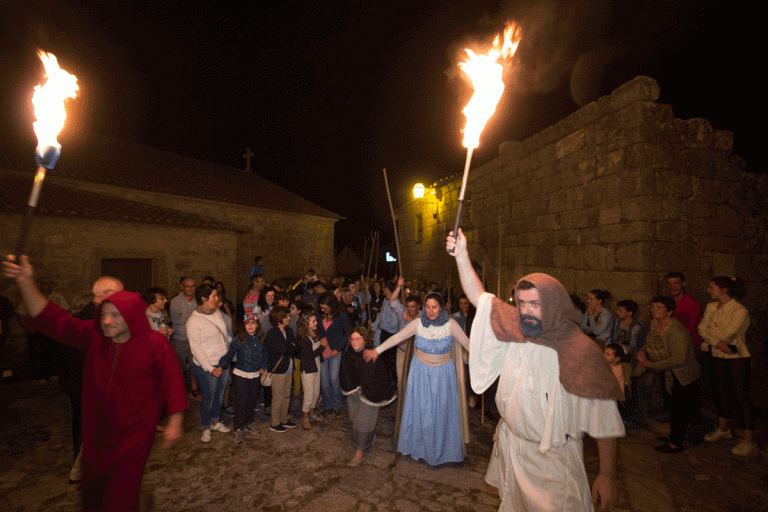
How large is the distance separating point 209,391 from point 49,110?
3.58m

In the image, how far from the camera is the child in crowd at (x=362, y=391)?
4371 mm

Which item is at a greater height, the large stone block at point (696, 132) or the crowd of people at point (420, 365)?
the large stone block at point (696, 132)

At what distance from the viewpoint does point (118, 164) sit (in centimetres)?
1666

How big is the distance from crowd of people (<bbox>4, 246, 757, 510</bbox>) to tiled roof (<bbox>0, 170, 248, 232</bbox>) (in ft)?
10.8

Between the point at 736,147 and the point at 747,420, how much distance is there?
4.74m

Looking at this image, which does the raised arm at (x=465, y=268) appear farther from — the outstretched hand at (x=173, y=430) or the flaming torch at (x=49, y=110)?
the flaming torch at (x=49, y=110)

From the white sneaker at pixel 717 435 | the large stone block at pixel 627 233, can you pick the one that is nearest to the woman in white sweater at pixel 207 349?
the large stone block at pixel 627 233

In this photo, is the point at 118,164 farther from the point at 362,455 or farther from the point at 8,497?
the point at 362,455

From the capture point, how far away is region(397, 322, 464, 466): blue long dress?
419 centimetres

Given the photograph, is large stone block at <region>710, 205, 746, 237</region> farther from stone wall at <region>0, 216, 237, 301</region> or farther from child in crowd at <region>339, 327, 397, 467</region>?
stone wall at <region>0, 216, 237, 301</region>

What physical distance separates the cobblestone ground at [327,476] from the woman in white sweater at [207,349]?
460mm

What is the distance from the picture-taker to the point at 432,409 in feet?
14.1

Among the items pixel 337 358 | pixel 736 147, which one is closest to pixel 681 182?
pixel 736 147

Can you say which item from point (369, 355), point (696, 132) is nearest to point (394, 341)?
point (369, 355)
